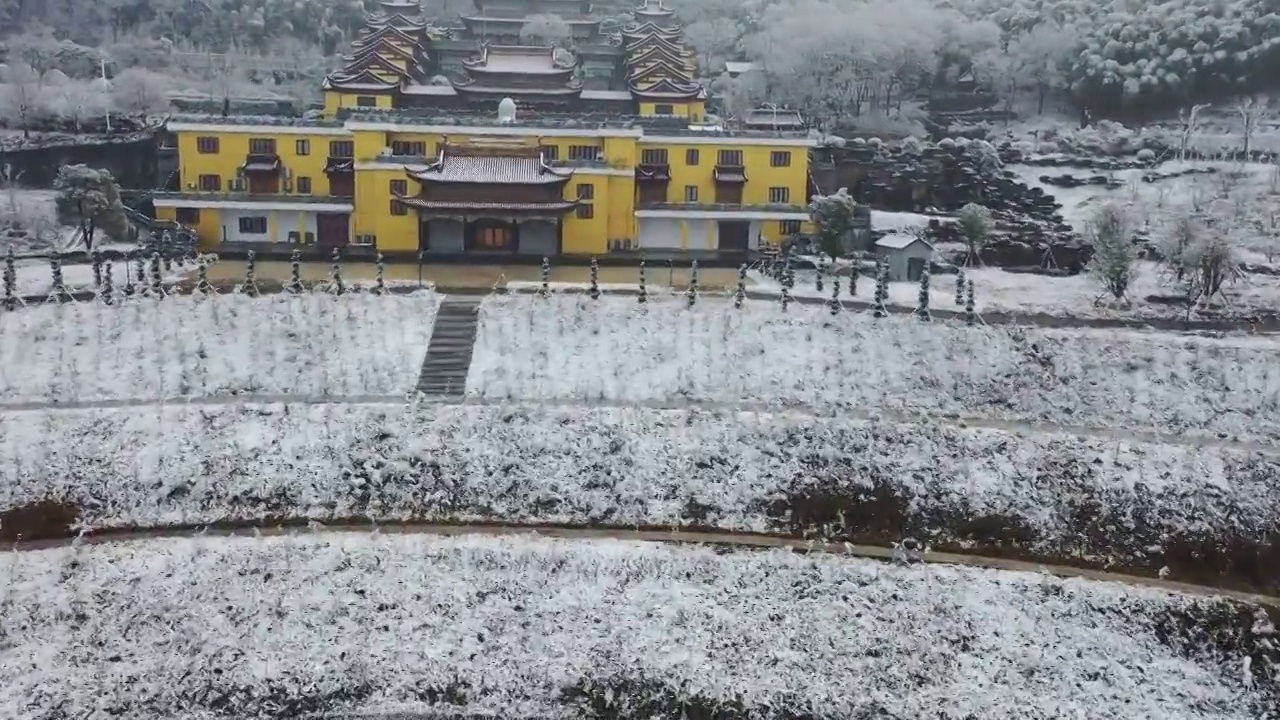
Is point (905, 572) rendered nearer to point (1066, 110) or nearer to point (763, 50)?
point (1066, 110)

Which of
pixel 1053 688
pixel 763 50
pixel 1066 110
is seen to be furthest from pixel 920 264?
pixel 763 50

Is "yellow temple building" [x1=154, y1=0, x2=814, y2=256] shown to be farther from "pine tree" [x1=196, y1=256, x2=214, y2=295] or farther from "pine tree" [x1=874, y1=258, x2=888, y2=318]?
"pine tree" [x1=874, y1=258, x2=888, y2=318]

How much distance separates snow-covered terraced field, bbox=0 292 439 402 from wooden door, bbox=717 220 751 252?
12310 millimetres

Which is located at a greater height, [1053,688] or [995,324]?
[995,324]

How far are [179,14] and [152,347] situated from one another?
172 feet

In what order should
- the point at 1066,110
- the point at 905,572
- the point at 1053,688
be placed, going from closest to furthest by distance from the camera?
the point at 1053,688 < the point at 905,572 < the point at 1066,110

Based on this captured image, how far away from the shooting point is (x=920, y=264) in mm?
33719

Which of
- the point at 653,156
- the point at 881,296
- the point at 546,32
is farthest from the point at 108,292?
the point at 546,32

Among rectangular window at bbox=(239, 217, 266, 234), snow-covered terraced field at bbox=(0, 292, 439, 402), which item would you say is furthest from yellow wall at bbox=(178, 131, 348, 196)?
snow-covered terraced field at bbox=(0, 292, 439, 402)

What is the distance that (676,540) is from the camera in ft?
68.3

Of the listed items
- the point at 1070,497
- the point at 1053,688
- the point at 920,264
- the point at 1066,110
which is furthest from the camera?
the point at 1066,110

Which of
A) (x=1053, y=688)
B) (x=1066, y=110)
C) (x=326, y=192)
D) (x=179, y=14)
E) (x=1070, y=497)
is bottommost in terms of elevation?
(x=1053, y=688)

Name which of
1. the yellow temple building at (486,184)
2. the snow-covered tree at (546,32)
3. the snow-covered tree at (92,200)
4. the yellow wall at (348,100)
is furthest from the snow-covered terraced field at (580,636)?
the snow-covered tree at (546,32)

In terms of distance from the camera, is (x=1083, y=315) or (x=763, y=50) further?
(x=763, y=50)
